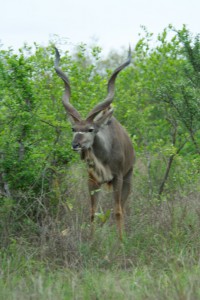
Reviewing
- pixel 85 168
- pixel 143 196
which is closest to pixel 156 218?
pixel 85 168

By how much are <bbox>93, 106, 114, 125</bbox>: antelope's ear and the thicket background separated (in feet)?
0.98

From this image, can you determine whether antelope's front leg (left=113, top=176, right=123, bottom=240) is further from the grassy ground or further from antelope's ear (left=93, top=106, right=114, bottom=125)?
antelope's ear (left=93, top=106, right=114, bottom=125)

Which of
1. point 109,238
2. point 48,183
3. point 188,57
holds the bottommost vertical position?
point 109,238

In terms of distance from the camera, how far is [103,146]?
24.7 feet

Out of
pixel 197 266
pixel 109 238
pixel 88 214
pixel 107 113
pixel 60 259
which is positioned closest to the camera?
pixel 197 266

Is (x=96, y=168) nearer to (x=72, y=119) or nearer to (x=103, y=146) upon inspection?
(x=103, y=146)

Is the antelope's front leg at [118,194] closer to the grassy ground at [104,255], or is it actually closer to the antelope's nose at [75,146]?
the grassy ground at [104,255]

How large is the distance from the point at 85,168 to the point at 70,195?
1.14ft

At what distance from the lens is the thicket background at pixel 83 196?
520cm

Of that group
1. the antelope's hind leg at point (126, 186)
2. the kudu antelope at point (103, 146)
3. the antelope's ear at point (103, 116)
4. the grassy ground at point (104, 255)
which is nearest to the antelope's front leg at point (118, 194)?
the kudu antelope at point (103, 146)

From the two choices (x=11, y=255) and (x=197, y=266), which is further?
(x=11, y=255)

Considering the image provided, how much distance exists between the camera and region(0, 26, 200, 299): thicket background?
5203 mm

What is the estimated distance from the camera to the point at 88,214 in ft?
25.9

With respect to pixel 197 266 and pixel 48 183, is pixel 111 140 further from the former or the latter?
pixel 197 266
